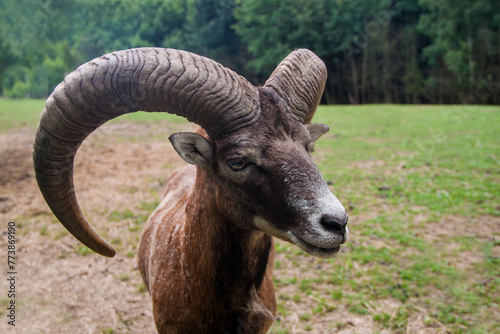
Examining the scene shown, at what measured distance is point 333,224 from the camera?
7.95 ft

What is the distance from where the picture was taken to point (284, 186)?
101 inches

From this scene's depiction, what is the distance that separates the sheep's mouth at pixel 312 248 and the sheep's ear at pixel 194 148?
0.79m

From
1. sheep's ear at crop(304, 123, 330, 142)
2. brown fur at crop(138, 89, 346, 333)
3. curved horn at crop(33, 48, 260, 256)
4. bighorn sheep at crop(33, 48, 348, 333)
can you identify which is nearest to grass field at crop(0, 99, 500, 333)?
brown fur at crop(138, 89, 346, 333)

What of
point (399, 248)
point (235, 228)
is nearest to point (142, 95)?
point (235, 228)

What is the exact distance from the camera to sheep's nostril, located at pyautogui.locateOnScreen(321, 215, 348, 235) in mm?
2396

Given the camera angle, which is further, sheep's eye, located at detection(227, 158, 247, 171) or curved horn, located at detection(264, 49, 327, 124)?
curved horn, located at detection(264, 49, 327, 124)

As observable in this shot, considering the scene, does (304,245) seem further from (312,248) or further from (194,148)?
(194,148)

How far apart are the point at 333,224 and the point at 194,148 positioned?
3.61ft

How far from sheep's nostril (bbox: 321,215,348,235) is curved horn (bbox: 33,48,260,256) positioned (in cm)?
82

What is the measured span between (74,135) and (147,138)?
11307 mm

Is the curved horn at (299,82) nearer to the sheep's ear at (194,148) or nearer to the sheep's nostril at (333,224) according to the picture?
the sheep's ear at (194,148)

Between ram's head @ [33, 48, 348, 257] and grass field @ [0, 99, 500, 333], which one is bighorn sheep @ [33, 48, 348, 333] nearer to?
ram's head @ [33, 48, 348, 257]

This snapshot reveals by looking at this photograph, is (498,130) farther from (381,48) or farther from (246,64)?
(246,64)

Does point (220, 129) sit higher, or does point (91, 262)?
point (220, 129)
